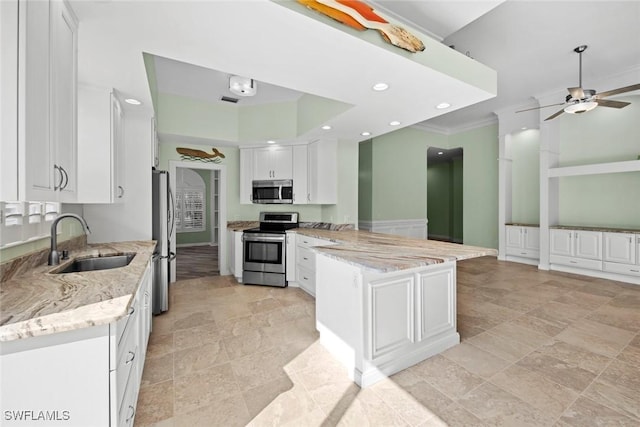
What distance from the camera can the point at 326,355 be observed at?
2.37 metres

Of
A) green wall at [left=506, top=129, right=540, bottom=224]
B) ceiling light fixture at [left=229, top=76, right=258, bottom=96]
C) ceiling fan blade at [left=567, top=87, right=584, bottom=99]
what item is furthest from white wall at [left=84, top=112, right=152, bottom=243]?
green wall at [left=506, top=129, right=540, bottom=224]

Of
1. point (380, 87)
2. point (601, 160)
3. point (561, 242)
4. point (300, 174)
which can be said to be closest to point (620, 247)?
point (561, 242)

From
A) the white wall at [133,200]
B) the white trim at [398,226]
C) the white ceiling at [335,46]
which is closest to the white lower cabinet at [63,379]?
the white ceiling at [335,46]

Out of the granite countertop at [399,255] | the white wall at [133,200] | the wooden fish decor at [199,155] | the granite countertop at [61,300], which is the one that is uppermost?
the wooden fish decor at [199,155]

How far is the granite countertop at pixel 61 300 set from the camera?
964 millimetres

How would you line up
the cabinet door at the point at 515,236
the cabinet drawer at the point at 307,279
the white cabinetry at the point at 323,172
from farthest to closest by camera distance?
the cabinet door at the point at 515,236, the white cabinetry at the point at 323,172, the cabinet drawer at the point at 307,279

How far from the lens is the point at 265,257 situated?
4.34 meters

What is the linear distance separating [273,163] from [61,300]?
3.80 metres

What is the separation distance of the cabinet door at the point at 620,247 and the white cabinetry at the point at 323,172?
460 centimetres

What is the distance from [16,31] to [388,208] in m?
5.95

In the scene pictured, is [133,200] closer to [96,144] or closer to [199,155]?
[96,144]

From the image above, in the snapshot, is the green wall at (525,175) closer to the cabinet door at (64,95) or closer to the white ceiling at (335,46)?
Answer: the white ceiling at (335,46)

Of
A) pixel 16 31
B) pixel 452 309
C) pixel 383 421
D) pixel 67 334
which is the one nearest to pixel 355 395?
pixel 383 421

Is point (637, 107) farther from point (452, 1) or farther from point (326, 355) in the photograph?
point (326, 355)
